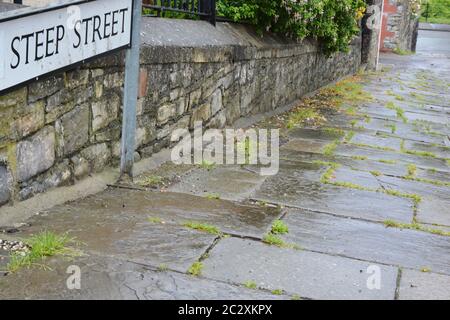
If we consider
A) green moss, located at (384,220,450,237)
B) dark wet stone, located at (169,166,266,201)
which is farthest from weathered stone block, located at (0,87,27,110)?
green moss, located at (384,220,450,237)

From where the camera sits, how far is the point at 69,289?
8.27 feet

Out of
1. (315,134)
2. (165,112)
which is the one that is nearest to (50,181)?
(165,112)

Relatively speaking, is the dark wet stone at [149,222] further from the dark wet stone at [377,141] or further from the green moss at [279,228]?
the dark wet stone at [377,141]

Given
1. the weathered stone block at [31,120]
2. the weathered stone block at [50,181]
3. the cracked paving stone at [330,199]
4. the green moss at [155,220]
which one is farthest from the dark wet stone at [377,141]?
the weathered stone block at [31,120]

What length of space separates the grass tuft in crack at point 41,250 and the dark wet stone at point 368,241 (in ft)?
4.13

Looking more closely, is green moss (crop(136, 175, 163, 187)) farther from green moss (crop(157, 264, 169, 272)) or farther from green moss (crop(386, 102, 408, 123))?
green moss (crop(386, 102, 408, 123))

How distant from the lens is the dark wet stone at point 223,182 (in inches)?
169

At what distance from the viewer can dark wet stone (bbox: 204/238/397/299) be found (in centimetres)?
→ 271

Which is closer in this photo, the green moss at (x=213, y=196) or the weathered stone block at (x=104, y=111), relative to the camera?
→ the weathered stone block at (x=104, y=111)

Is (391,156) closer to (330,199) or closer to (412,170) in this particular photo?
(412,170)

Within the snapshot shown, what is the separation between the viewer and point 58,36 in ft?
10.9

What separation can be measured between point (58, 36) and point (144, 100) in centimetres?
134

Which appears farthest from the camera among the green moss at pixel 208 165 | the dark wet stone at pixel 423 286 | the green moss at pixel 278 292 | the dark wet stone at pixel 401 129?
the dark wet stone at pixel 401 129
